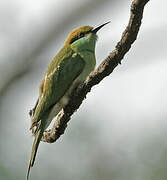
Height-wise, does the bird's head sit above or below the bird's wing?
above

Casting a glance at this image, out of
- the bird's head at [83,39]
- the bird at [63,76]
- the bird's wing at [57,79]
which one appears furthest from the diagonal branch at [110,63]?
the bird's head at [83,39]

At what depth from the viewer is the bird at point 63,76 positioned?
3.82 metres

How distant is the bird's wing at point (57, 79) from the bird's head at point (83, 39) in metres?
0.07

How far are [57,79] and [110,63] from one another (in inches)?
47.8

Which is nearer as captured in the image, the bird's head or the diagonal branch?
the diagonal branch

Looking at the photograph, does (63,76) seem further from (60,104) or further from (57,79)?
(60,104)

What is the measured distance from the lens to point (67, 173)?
7.08 meters

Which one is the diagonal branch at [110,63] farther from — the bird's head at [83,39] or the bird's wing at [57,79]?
the bird's head at [83,39]

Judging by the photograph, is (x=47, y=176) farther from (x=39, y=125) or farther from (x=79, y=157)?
(x=39, y=125)

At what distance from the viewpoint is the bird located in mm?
3816

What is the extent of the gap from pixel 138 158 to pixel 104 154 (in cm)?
74

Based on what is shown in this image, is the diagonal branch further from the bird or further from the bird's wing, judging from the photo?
the bird's wing

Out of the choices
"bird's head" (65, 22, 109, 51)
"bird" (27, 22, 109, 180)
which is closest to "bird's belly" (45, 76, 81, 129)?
"bird" (27, 22, 109, 180)

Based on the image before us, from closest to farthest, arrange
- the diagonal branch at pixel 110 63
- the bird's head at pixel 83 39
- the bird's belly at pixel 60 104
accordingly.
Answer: the diagonal branch at pixel 110 63
the bird's belly at pixel 60 104
the bird's head at pixel 83 39
